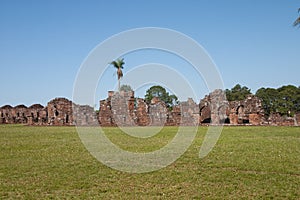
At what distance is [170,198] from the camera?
5.95 meters

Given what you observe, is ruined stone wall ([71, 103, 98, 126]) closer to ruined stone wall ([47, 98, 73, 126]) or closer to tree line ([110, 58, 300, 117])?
ruined stone wall ([47, 98, 73, 126])

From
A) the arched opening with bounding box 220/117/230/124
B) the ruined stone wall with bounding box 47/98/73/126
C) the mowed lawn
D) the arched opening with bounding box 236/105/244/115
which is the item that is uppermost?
the ruined stone wall with bounding box 47/98/73/126

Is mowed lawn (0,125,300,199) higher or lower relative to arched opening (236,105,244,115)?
lower

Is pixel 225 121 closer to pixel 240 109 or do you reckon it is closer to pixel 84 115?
pixel 240 109

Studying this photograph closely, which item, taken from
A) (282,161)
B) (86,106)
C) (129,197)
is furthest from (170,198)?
(86,106)

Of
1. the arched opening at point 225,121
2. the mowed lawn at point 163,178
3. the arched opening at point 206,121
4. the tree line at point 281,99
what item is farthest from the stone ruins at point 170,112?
the tree line at point 281,99

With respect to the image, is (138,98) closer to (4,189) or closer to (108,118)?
(108,118)

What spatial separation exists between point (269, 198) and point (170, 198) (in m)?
1.65

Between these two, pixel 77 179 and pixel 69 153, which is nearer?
pixel 77 179

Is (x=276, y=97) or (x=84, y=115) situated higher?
(x=276, y=97)

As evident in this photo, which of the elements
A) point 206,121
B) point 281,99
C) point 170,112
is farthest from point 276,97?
point 170,112

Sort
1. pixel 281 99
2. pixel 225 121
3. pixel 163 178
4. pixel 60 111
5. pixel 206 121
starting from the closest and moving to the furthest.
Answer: pixel 163 178 → pixel 225 121 → pixel 206 121 → pixel 60 111 → pixel 281 99

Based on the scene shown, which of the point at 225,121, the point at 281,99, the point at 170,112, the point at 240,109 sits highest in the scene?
the point at 281,99

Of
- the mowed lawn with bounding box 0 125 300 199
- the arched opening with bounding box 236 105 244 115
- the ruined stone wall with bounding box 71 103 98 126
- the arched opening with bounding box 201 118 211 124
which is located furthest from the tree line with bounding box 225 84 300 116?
the mowed lawn with bounding box 0 125 300 199
